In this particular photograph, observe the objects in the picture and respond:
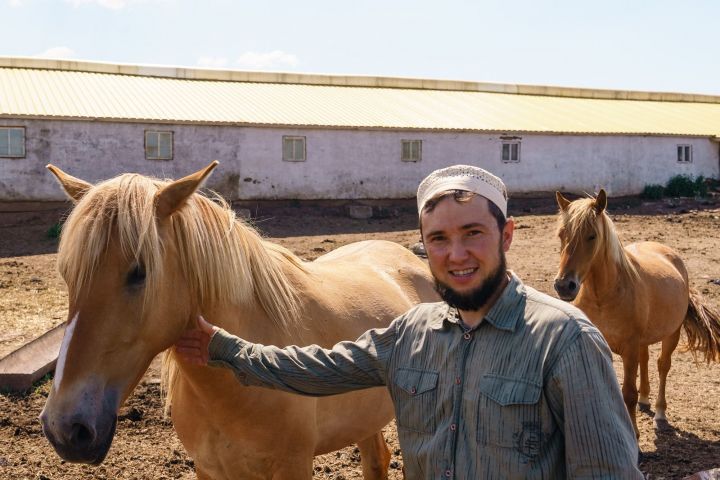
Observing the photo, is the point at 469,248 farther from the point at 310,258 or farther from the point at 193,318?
→ the point at 310,258

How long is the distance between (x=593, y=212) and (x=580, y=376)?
5.07 meters

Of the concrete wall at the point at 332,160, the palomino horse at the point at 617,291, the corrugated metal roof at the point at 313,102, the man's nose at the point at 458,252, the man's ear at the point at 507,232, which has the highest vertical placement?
the corrugated metal roof at the point at 313,102

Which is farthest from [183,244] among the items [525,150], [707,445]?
[525,150]

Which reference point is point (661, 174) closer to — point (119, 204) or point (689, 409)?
point (689, 409)

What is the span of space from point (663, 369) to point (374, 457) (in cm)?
380

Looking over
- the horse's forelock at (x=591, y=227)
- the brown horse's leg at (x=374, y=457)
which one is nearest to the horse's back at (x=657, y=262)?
the horse's forelock at (x=591, y=227)

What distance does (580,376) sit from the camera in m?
1.75

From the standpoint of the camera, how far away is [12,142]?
19062 mm

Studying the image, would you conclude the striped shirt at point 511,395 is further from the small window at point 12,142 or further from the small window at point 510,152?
the small window at point 510,152

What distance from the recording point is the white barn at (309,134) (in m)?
19.8

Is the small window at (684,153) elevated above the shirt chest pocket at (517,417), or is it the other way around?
the small window at (684,153)

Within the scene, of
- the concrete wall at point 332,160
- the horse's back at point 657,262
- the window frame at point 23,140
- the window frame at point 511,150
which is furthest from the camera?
the window frame at point 511,150

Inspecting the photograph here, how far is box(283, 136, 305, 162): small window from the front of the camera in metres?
21.9

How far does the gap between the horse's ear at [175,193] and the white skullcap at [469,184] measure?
0.90 m
